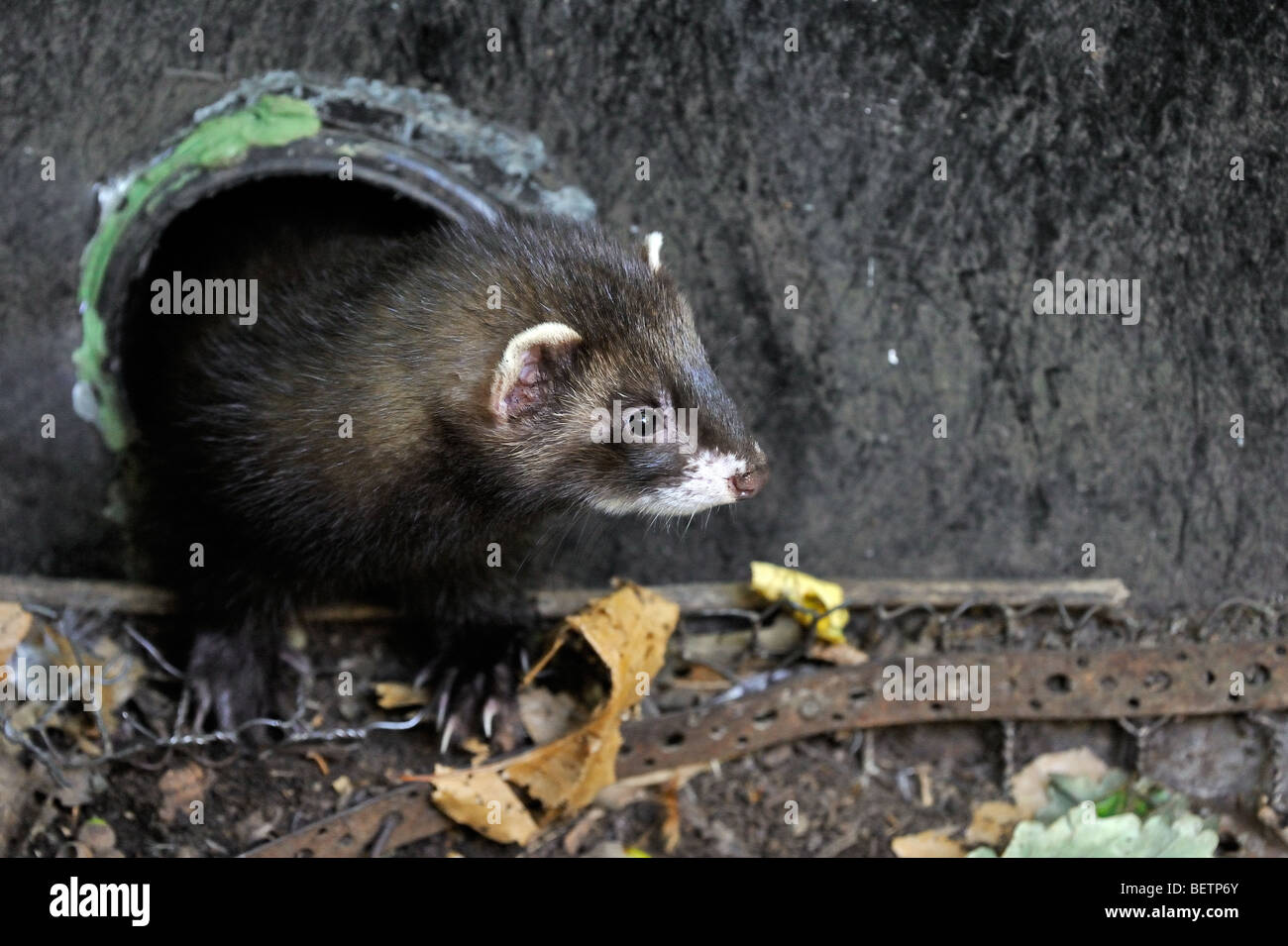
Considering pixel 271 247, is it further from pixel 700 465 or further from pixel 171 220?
pixel 700 465

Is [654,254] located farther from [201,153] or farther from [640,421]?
[201,153]

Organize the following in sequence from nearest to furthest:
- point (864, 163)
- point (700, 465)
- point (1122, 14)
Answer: point (700, 465) → point (1122, 14) → point (864, 163)

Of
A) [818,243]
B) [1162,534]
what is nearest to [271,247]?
[818,243]
